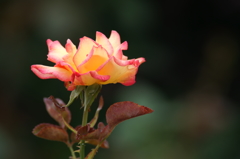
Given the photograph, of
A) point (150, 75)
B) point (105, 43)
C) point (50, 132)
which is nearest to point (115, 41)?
point (105, 43)

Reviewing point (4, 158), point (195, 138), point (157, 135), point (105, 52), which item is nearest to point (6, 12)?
point (4, 158)

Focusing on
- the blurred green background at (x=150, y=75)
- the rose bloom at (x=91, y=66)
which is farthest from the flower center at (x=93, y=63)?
the blurred green background at (x=150, y=75)

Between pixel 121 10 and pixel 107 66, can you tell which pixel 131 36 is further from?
pixel 107 66

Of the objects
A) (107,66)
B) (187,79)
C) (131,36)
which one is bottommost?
(187,79)

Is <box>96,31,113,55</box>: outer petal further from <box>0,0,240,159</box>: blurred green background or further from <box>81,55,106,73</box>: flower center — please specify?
<box>0,0,240,159</box>: blurred green background

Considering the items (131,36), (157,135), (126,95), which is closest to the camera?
Result: (157,135)

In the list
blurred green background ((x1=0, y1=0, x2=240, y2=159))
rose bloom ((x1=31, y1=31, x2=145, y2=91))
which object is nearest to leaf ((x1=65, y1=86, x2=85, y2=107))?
rose bloom ((x1=31, y1=31, x2=145, y2=91))
